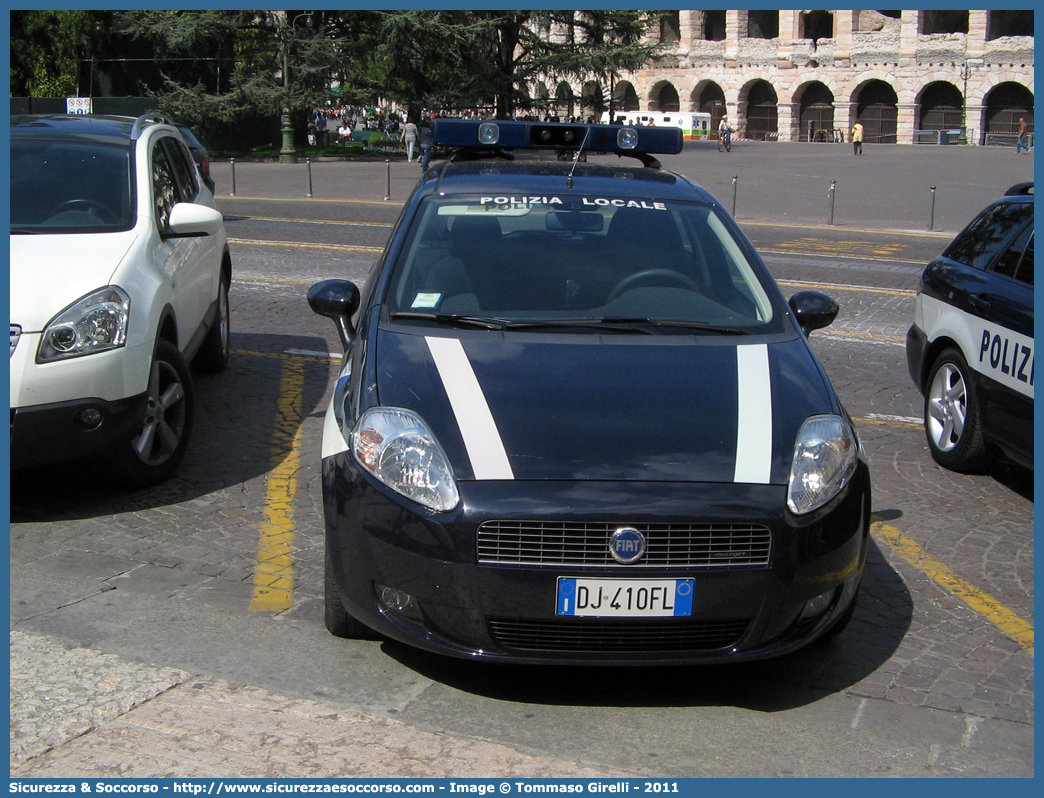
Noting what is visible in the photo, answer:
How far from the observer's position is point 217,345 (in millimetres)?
7910

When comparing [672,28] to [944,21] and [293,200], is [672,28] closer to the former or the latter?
[944,21]

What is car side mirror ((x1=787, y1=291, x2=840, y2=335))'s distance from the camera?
479 cm

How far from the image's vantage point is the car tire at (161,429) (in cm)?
547

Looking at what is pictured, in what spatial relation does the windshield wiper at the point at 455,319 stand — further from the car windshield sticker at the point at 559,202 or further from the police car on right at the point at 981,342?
the police car on right at the point at 981,342

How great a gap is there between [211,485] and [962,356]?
156 inches

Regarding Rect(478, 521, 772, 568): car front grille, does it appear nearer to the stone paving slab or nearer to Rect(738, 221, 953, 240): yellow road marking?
the stone paving slab

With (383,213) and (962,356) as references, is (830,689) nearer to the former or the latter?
(962,356)

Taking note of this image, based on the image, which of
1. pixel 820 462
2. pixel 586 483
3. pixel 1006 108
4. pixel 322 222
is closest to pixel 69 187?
pixel 586 483

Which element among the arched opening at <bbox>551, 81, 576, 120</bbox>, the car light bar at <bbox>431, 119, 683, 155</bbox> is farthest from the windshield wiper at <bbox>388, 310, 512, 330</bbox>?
the arched opening at <bbox>551, 81, 576, 120</bbox>

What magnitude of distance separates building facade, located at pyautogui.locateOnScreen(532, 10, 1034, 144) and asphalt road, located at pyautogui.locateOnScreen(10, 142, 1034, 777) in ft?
203

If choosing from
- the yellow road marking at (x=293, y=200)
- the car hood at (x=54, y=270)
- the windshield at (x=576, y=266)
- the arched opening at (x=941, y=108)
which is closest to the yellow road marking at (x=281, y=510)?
the windshield at (x=576, y=266)

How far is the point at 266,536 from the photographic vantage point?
5.15m

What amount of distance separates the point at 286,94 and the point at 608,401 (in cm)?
3995

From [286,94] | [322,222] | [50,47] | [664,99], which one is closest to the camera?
[322,222]
